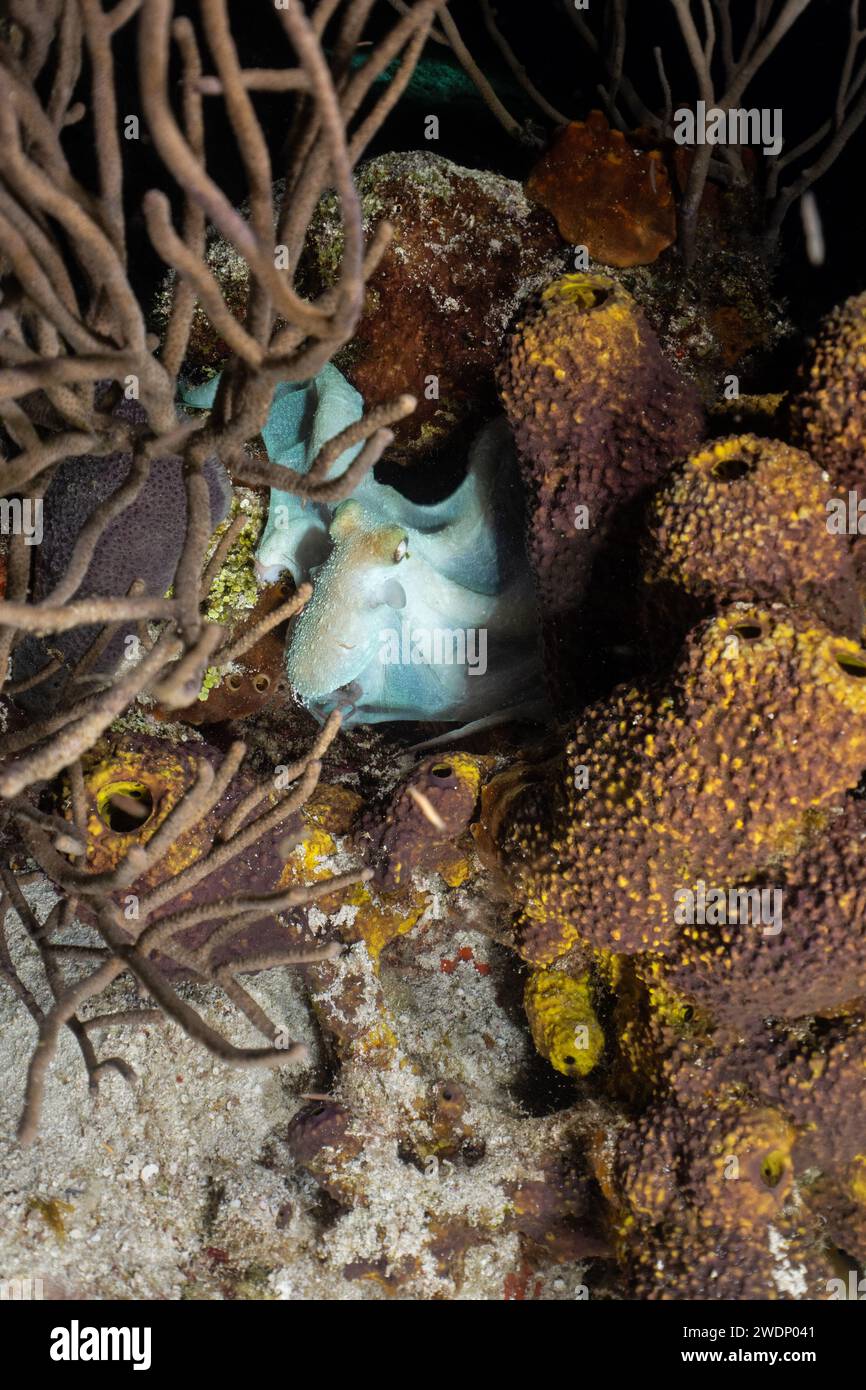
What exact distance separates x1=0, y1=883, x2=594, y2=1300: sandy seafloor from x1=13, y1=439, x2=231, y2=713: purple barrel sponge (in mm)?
1187

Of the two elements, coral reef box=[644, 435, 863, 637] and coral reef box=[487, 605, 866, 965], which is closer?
coral reef box=[487, 605, 866, 965]

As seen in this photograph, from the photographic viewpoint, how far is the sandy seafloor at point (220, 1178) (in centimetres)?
249

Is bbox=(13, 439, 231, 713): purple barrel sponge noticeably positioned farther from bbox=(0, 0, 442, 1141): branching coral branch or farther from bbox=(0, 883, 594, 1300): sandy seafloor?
bbox=(0, 883, 594, 1300): sandy seafloor

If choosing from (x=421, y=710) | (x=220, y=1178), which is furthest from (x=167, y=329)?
(x=220, y=1178)

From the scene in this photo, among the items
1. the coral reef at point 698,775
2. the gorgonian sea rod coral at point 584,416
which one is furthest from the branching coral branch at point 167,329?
the gorgonian sea rod coral at point 584,416

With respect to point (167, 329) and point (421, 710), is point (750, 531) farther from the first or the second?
point (421, 710)

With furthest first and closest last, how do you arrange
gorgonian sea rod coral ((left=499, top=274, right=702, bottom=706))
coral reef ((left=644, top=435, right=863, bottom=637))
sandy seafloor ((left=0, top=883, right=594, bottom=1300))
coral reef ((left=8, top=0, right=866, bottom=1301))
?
sandy seafloor ((left=0, top=883, right=594, bottom=1300))
gorgonian sea rod coral ((left=499, top=274, right=702, bottom=706))
coral reef ((left=644, top=435, right=863, bottom=637))
coral reef ((left=8, top=0, right=866, bottom=1301))

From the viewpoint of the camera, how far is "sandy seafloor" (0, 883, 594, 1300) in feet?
8.18

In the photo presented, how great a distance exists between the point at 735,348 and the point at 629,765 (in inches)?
84.5

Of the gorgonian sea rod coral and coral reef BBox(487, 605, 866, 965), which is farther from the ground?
the gorgonian sea rod coral

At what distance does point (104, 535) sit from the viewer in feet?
8.40

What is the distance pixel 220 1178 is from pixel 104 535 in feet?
6.66

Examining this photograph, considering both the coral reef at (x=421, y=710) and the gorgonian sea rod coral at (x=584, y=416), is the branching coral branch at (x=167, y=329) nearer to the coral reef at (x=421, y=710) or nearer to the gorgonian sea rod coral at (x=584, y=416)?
the coral reef at (x=421, y=710)

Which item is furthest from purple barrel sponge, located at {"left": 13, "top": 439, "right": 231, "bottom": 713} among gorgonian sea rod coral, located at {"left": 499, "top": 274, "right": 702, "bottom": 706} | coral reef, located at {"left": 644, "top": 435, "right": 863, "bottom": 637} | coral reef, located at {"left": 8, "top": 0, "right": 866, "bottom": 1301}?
coral reef, located at {"left": 644, "top": 435, "right": 863, "bottom": 637}
